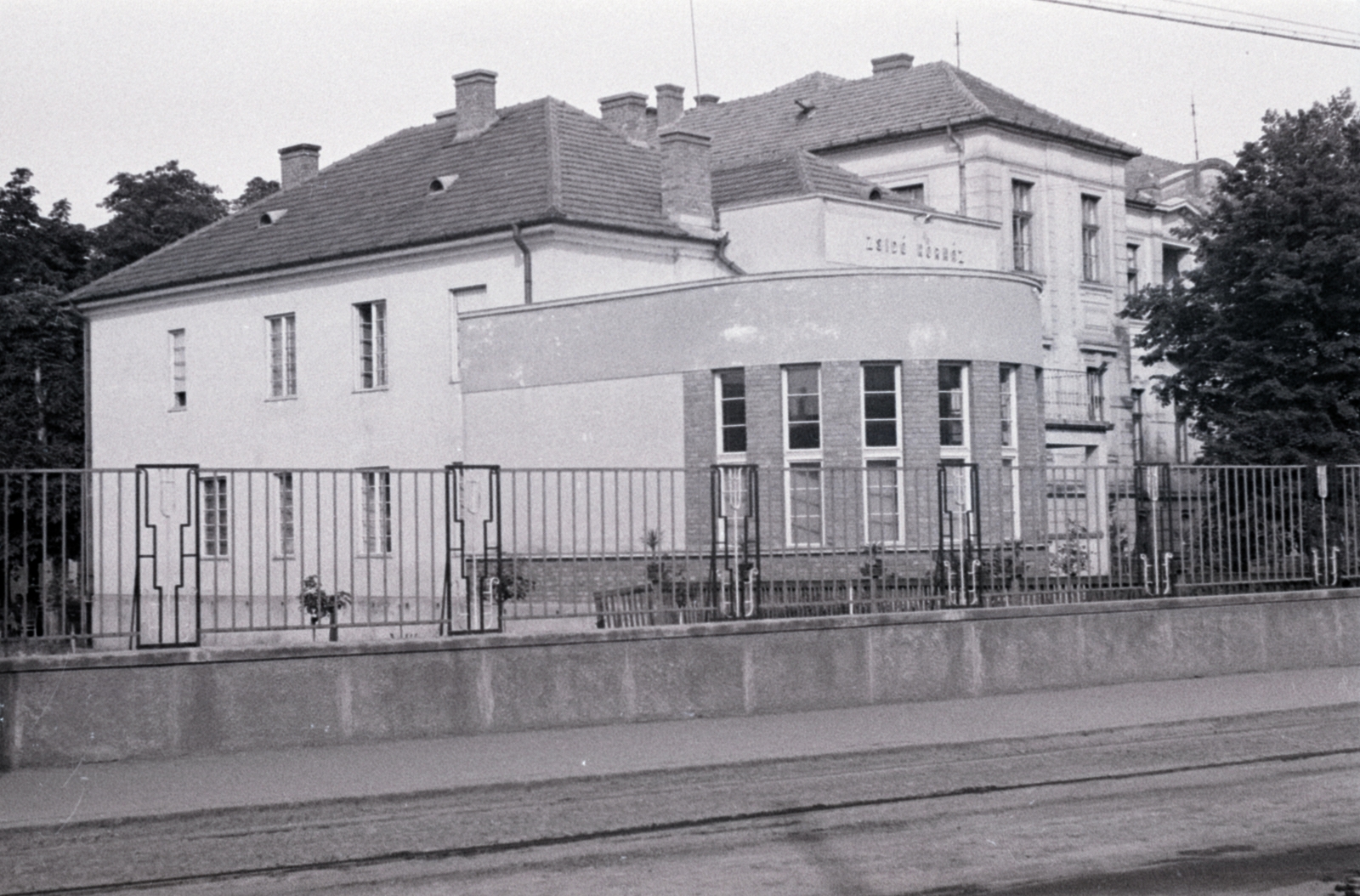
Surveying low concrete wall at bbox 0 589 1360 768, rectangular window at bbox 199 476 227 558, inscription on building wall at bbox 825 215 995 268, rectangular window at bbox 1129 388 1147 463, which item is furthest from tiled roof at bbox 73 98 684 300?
rectangular window at bbox 199 476 227 558

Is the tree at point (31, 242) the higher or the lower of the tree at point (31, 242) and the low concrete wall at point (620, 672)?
the higher

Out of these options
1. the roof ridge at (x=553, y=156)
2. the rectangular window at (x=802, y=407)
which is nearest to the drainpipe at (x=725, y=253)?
the roof ridge at (x=553, y=156)

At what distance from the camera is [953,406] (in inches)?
1118

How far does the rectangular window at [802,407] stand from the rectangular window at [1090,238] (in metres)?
22.0

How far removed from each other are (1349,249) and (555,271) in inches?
591

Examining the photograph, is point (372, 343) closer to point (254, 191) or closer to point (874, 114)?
point (874, 114)

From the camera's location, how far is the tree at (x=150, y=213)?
197ft

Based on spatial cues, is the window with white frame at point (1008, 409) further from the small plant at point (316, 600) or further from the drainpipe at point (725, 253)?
the small plant at point (316, 600)

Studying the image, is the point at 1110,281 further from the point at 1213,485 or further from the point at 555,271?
the point at 1213,485

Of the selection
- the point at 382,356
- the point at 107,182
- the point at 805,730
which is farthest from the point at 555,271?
the point at 107,182

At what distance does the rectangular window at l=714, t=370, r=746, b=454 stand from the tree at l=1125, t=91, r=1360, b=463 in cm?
1199

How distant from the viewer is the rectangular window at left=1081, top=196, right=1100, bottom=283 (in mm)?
48688

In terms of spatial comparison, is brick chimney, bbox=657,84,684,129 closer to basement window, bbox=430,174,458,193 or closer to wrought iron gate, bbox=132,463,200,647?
basement window, bbox=430,174,458,193

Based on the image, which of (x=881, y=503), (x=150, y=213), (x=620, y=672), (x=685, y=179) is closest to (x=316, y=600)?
(x=620, y=672)
